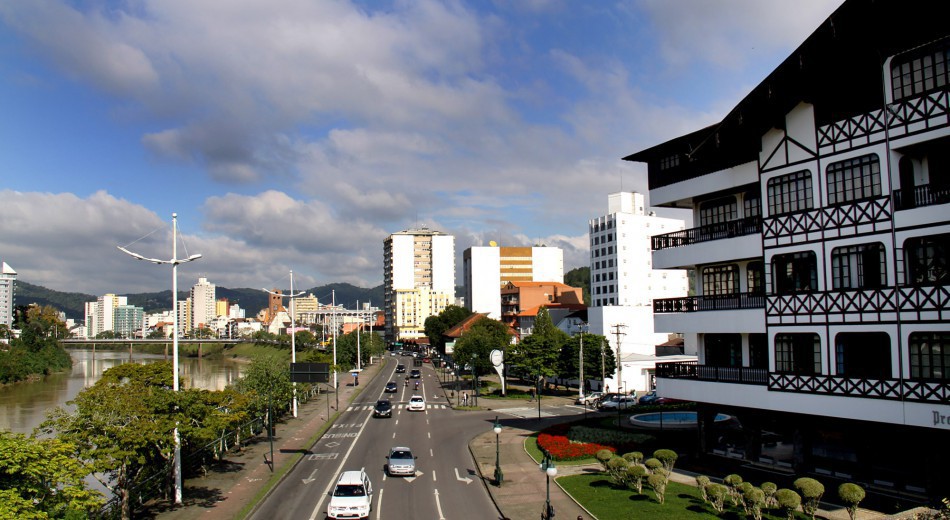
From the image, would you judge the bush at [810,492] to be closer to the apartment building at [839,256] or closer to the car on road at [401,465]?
the apartment building at [839,256]

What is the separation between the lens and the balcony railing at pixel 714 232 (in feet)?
103

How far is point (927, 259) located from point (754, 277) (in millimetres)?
8970

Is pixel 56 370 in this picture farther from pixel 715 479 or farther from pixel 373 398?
pixel 715 479

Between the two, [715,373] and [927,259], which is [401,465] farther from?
[927,259]

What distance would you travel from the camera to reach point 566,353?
255 feet

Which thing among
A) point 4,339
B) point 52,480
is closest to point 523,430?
point 52,480

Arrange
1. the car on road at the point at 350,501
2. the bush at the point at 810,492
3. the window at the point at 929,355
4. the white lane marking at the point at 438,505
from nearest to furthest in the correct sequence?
the bush at the point at 810,492 → the window at the point at 929,355 → the car on road at the point at 350,501 → the white lane marking at the point at 438,505

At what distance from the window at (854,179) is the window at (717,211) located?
6.67 m

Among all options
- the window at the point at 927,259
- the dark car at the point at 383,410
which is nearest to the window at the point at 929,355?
the window at the point at 927,259

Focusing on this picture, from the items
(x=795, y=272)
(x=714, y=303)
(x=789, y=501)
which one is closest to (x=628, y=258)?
(x=714, y=303)

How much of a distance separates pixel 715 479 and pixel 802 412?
17.7ft

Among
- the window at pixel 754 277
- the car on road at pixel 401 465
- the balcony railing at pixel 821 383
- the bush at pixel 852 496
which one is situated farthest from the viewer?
the car on road at pixel 401 465

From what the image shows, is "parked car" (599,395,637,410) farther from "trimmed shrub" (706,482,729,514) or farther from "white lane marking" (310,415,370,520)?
"trimmed shrub" (706,482,729,514)

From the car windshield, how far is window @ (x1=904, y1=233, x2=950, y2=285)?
2275 cm
